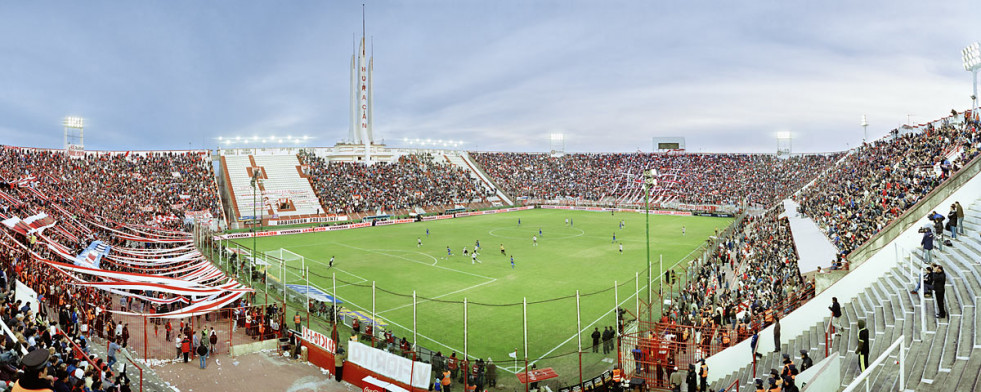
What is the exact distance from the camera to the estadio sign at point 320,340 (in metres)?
19.5

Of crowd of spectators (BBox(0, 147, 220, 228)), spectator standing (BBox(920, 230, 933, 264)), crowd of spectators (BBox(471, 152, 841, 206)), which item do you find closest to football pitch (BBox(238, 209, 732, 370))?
spectator standing (BBox(920, 230, 933, 264))

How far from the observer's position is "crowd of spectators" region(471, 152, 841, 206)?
8275cm

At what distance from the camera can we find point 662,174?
99125mm

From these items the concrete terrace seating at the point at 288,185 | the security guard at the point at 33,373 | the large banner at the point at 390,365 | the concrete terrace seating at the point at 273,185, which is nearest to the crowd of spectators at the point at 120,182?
the concrete terrace seating at the point at 273,185

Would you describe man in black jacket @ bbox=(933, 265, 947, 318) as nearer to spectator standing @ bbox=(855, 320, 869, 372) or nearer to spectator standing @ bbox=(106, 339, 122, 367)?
spectator standing @ bbox=(855, 320, 869, 372)

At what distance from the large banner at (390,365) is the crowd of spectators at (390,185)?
→ 168 ft

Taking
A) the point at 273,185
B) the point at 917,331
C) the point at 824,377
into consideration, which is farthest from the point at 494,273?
the point at 273,185

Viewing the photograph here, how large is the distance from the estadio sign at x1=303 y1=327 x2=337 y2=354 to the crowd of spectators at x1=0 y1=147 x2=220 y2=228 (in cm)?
2908

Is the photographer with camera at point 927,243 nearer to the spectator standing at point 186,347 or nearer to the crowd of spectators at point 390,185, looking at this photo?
the spectator standing at point 186,347

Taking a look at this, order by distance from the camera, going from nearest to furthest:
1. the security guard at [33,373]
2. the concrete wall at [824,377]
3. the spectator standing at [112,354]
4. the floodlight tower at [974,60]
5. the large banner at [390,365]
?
the security guard at [33,373] < the concrete wall at [824,377] < the spectator standing at [112,354] < the large banner at [390,365] < the floodlight tower at [974,60]

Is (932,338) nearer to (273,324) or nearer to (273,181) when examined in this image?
(273,324)

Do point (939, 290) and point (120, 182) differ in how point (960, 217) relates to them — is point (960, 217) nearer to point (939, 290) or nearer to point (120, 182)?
point (939, 290)

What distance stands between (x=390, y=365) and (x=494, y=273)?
1768 cm

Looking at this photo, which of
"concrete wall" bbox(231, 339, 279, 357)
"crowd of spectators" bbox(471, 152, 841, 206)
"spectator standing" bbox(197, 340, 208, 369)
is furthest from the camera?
"crowd of spectators" bbox(471, 152, 841, 206)
